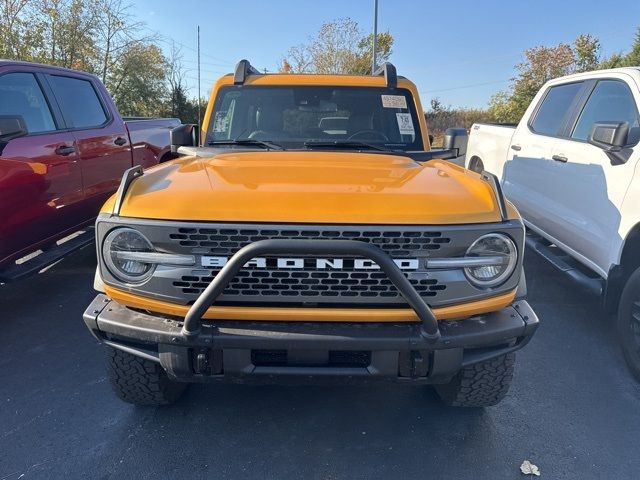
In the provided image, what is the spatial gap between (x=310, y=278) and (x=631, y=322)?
7.92ft

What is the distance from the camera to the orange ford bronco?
81.5 inches

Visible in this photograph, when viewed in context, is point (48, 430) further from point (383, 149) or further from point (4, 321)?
point (383, 149)

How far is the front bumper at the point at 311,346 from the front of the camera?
2084 mm

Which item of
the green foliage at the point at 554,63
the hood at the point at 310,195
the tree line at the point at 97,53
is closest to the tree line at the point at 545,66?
the green foliage at the point at 554,63

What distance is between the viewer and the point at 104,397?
302 centimetres

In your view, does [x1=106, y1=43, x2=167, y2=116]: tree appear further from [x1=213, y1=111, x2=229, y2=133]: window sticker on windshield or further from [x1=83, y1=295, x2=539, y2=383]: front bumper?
[x1=83, y1=295, x2=539, y2=383]: front bumper

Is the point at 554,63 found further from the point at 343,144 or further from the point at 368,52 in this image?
the point at 343,144

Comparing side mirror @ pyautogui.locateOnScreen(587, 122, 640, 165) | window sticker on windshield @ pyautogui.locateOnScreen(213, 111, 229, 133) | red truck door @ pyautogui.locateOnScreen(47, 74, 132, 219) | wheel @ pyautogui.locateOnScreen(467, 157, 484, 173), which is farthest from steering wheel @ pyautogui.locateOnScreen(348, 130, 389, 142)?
wheel @ pyautogui.locateOnScreen(467, 157, 484, 173)

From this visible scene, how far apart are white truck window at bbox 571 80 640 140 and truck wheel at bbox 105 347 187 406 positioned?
12.0 ft

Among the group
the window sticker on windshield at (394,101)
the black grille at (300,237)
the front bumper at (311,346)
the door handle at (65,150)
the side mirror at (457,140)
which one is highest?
the window sticker on windshield at (394,101)

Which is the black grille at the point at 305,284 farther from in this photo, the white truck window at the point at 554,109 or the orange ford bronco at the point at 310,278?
the white truck window at the point at 554,109

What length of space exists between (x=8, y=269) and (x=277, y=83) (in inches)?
101

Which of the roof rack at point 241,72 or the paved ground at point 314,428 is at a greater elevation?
the roof rack at point 241,72

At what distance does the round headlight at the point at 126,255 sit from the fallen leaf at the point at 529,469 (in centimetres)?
202
